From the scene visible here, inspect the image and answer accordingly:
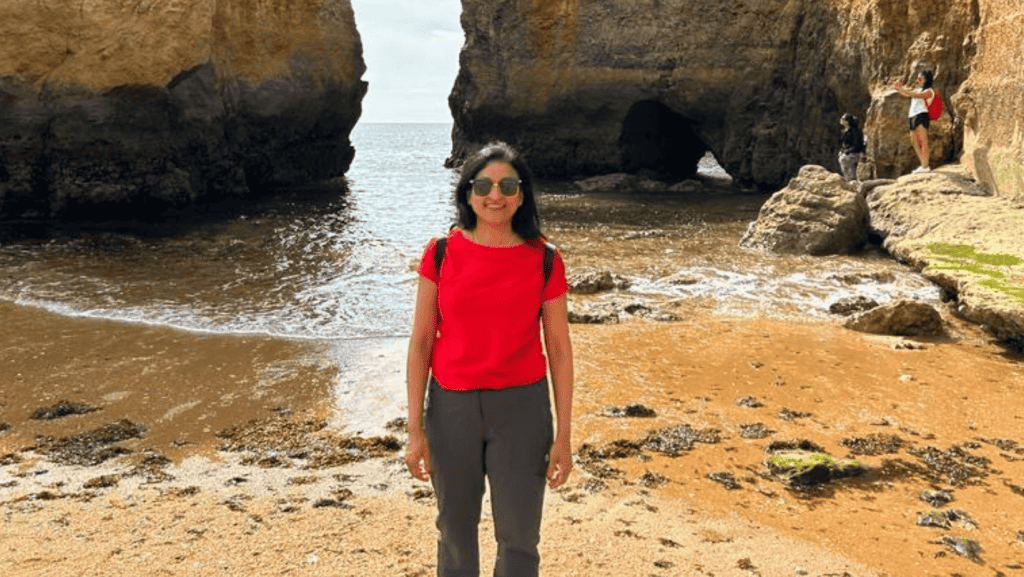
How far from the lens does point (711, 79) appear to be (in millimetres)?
24016

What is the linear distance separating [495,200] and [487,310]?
38cm

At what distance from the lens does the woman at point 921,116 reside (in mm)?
14047

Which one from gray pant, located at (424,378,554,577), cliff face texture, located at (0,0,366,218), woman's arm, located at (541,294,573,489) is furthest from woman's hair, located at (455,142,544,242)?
cliff face texture, located at (0,0,366,218)

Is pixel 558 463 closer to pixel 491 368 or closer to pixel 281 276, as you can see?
pixel 491 368

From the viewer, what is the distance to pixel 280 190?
2461 centimetres

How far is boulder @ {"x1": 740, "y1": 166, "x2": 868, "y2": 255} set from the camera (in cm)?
1265

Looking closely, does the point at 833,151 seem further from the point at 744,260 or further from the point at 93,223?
the point at 93,223

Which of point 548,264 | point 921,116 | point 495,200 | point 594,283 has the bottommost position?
point 594,283

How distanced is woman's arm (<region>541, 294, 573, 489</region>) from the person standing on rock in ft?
54.0

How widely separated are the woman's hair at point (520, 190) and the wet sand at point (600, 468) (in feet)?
5.88

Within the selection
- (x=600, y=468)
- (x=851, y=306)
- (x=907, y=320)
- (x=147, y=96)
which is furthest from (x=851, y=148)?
(x=147, y=96)

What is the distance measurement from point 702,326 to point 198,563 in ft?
19.5

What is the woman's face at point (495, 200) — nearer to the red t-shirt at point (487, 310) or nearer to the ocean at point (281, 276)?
the red t-shirt at point (487, 310)

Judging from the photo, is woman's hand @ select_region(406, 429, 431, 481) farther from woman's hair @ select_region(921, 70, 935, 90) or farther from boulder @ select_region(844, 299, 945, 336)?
woman's hair @ select_region(921, 70, 935, 90)
